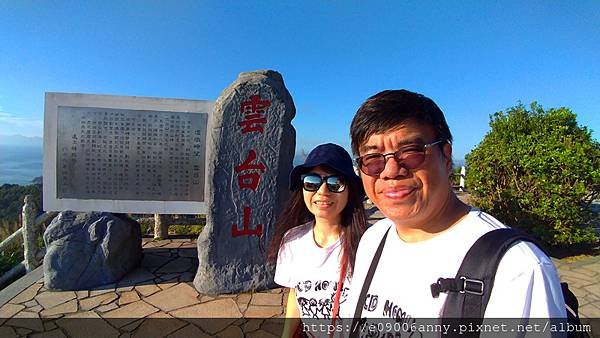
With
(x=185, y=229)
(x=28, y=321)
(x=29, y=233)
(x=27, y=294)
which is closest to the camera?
(x=28, y=321)

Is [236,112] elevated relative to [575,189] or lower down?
elevated

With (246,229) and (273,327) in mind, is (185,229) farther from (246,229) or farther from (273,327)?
(273,327)

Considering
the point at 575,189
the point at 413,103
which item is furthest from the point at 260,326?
the point at 575,189

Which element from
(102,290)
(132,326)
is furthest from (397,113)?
(102,290)

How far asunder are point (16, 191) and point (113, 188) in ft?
50.3

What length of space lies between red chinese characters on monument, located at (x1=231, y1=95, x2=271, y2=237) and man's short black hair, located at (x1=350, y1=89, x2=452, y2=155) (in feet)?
9.53

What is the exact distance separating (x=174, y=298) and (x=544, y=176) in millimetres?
5880

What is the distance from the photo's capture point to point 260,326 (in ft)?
10.7

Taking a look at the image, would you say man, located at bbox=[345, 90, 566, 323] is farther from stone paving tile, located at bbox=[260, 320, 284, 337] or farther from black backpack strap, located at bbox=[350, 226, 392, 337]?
stone paving tile, located at bbox=[260, 320, 284, 337]

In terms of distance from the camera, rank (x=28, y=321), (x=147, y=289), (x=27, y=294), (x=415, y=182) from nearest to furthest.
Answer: (x=415, y=182) → (x=28, y=321) → (x=27, y=294) → (x=147, y=289)

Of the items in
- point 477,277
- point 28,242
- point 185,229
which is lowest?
point 185,229

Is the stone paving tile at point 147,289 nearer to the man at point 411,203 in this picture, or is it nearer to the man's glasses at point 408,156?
the man at point 411,203

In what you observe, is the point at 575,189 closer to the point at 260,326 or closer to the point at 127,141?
the point at 260,326

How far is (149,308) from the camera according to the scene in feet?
11.7
